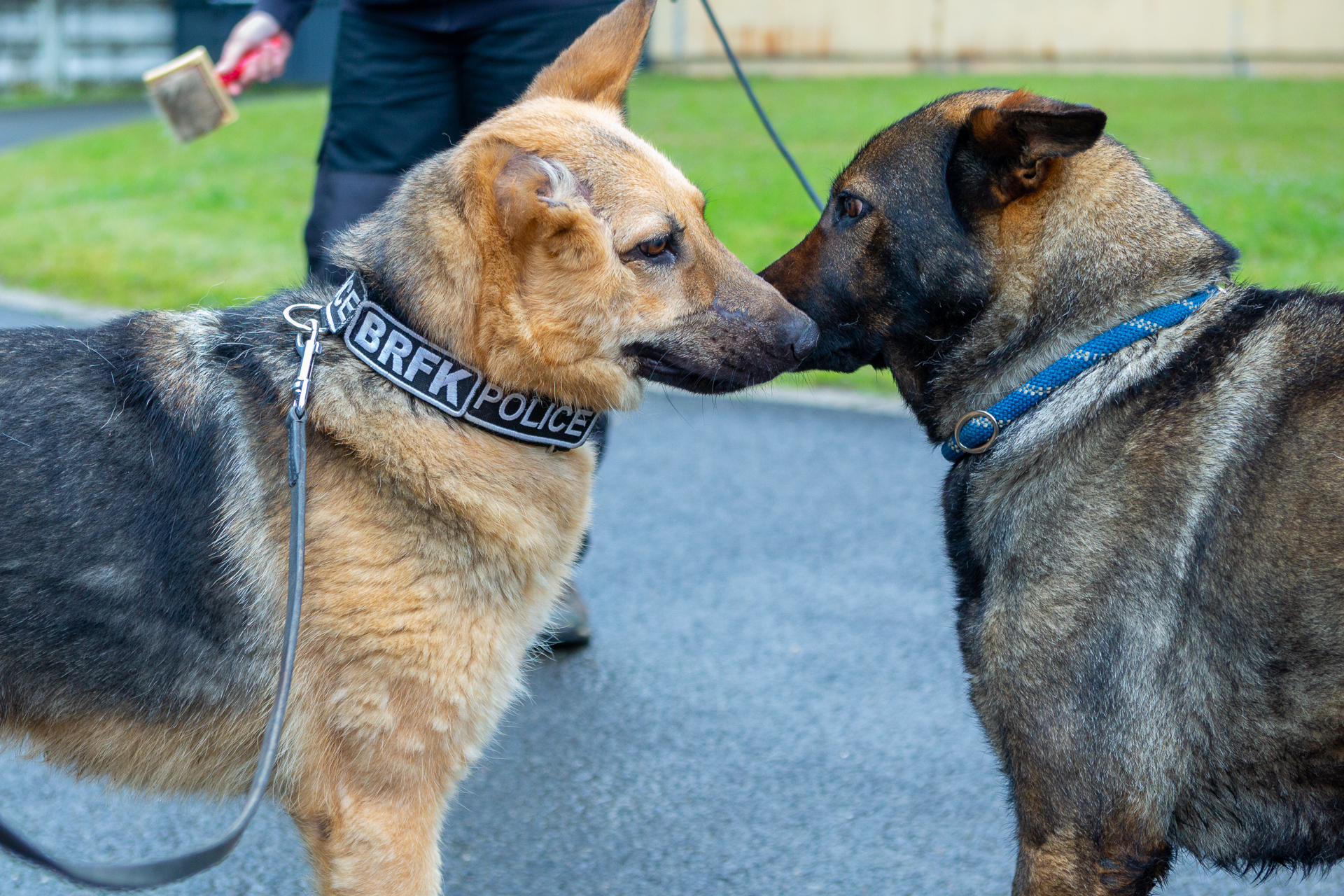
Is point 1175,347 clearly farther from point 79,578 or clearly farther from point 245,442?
point 79,578

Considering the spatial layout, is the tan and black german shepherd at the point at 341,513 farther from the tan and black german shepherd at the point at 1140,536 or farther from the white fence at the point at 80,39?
the white fence at the point at 80,39

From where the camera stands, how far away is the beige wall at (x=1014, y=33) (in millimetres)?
22500

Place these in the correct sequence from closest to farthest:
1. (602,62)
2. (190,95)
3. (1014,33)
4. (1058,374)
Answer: (1058,374), (602,62), (190,95), (1014,33)

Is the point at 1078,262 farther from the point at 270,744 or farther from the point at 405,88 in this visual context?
the point at 405,88

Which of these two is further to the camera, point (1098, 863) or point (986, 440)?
point (986, 440)

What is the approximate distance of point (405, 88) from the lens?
3.63m

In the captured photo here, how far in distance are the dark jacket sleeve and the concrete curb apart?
171 inches

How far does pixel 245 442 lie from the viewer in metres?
2.33

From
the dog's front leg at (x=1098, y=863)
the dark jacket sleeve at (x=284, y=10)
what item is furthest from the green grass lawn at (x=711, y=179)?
the dog's front leg at (x=1098, y=863)

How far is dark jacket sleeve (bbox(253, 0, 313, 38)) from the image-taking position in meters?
3.67

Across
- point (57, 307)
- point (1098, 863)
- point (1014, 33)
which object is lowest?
point (1014, 33)

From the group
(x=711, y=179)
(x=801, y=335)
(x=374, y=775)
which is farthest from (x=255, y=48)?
(x=711, y=179)

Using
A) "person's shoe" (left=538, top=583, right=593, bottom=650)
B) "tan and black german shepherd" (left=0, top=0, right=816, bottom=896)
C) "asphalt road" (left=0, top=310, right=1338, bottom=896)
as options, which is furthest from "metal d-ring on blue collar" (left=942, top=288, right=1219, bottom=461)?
"person's shoe" (left=538, top=583, right=593, bottom=650)

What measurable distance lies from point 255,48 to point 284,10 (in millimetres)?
158
